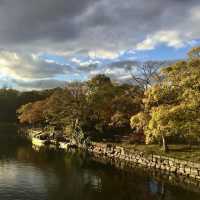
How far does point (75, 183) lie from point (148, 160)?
14.0 meters

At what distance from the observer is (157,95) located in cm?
4409

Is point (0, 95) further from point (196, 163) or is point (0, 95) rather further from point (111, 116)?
point (196, 163)

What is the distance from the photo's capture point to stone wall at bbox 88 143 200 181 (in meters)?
41.8

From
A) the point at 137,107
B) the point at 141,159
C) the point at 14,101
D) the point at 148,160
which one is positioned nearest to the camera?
the point at 148,160

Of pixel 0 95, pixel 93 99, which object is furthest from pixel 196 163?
pixel 0 95

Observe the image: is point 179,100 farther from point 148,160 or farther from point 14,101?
point 14,101

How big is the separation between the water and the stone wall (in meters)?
3.91

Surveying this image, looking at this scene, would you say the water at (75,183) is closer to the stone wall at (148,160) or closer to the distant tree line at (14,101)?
the stone wall at (148,160)

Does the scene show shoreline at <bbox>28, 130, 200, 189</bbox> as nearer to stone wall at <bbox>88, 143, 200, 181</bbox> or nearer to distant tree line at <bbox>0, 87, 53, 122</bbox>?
stone wall at <bbox>88, 143, 200, 181</bbox>

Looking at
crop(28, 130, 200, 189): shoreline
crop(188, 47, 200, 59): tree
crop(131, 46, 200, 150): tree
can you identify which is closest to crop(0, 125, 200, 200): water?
crop(28, 130, 200, 189): shoreline

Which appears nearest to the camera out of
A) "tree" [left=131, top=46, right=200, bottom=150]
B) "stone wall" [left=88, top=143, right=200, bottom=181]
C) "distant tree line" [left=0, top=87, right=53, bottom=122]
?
"tree" [left=131, top=46, right=200, bottom=150]

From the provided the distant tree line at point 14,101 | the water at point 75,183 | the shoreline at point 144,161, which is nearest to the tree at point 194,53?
the shoreline at point 144,161

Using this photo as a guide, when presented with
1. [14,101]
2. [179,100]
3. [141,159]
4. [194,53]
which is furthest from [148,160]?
[14,101]

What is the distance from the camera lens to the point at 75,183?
38.3 metres
